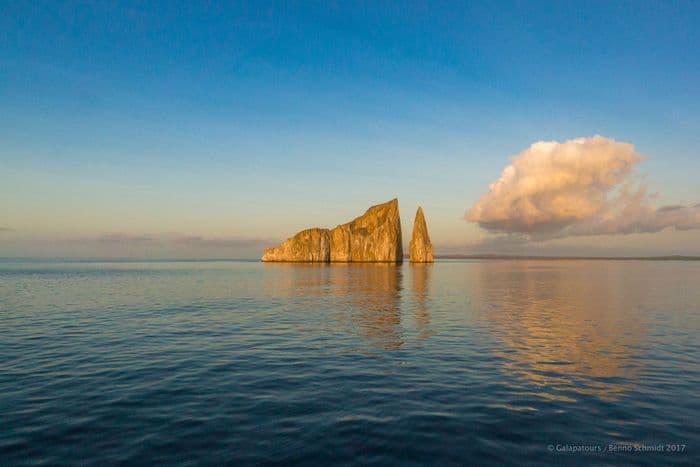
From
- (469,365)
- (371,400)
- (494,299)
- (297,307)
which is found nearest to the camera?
(371,400)

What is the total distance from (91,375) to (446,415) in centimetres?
1360

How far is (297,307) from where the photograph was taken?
39.1 m

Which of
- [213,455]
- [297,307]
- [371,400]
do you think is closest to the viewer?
[213,455]

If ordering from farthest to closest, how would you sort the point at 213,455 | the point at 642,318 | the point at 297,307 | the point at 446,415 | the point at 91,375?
the point at 297,307, the point at 642,318, the point at 91,375, the point at 446,415, the point at 213,455

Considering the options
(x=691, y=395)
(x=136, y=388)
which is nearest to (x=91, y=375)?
(x=136, y=388)

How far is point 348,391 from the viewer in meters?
14.6

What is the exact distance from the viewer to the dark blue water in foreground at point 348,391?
398 inches

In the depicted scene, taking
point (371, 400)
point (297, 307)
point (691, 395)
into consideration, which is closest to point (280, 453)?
point (371, 400)

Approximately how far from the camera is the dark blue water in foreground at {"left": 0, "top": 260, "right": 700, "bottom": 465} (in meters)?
10.1

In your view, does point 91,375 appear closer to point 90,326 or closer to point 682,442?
point 90,326

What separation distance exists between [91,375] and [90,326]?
13.8 metres

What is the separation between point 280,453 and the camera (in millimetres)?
9805

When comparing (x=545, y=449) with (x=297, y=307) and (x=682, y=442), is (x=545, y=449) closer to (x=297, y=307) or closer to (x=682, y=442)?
(x=682, y=442)

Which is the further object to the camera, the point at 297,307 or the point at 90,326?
the point at 297,307
